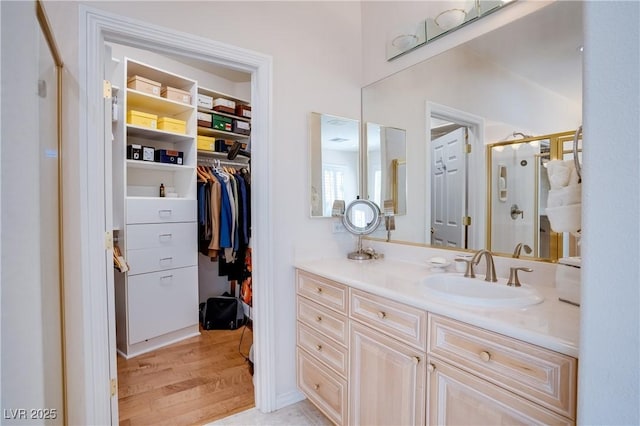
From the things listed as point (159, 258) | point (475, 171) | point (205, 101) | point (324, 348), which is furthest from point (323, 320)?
point (205, 101)

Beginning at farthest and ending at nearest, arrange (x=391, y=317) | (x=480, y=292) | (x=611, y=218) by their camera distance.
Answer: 1. (x=480, y=292)
2. (x=391, y=317)
3. (x=611, y=218)

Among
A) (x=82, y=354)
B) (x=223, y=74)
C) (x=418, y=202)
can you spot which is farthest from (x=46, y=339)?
(x=223, y=74)

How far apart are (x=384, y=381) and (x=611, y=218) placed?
104 centimetres

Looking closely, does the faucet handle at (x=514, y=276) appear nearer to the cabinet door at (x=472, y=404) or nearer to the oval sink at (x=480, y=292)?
the oval sink at (x=480, y=292)

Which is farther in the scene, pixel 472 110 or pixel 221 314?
pixel 221 314

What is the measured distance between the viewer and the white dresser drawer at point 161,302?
2.50 m

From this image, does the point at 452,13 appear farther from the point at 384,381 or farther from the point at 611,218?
the point at 384,381

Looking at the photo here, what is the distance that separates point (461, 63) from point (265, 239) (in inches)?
55.6

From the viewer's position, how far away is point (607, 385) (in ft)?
1.83

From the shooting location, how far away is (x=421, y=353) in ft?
3.73

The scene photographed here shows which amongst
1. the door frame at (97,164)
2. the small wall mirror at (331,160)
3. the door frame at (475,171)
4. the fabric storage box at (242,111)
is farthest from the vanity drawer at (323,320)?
the fabric storage box at (242,111)

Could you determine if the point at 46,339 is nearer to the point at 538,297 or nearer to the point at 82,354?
the point at 82,354

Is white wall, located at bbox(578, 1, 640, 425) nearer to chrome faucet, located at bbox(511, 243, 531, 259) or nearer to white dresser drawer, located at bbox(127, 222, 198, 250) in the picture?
chrome faucet, located at bbox(511, 243, 531, 259)

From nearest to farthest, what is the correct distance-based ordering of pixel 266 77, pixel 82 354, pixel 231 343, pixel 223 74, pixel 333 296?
pixel 82 354
pixel 333 296
pixel 266 77
pixel 231 343
pixel 223 74
